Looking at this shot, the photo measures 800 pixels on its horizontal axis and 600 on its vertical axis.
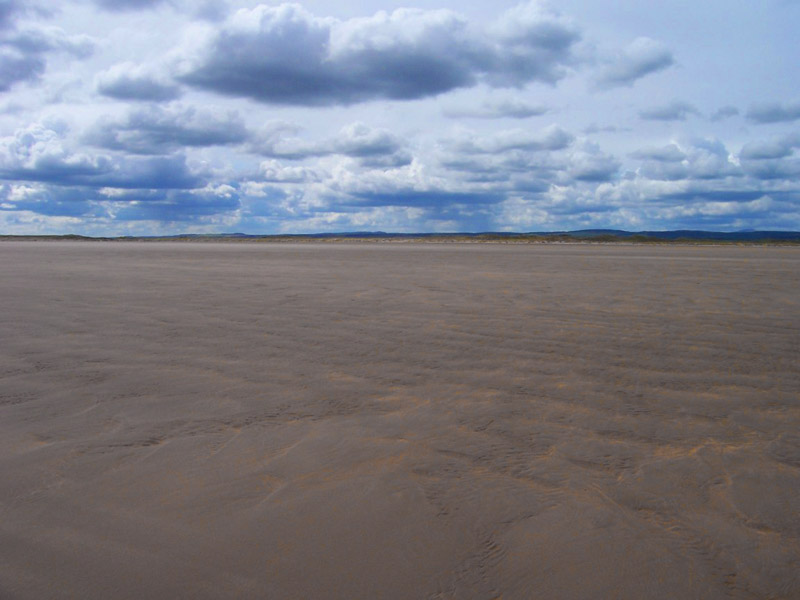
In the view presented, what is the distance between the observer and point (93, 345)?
20.4 feet

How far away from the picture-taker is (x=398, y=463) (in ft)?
10.8

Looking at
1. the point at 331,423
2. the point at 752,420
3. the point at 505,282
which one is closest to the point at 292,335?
the point at 331,423

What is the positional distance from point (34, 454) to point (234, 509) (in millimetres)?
1467

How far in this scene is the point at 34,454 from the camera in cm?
337

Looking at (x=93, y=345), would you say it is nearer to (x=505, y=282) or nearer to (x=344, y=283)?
(x=344, y=283)

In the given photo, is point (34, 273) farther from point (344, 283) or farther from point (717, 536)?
point (717, 536)

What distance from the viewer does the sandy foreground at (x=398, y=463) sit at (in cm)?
229

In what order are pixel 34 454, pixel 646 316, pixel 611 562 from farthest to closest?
pixel 646 316 → pixel 34 454 → pixel 611 562

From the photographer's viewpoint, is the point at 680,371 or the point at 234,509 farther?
the point at 680,371

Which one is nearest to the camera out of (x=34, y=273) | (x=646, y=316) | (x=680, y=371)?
(x=680, y=371)

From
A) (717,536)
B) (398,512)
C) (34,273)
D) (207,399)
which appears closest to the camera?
(717,536)

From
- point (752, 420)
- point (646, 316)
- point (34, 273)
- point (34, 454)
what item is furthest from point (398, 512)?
point (34, 273)

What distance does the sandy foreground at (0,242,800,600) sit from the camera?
90.4 inches

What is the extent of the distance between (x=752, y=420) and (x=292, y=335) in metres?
4.71
